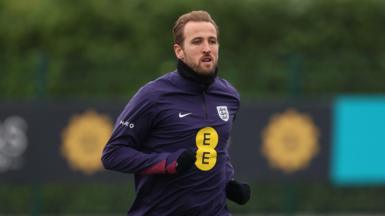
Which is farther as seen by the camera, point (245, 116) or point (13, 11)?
point (13, 11)

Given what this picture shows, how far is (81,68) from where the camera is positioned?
13742 millimetres

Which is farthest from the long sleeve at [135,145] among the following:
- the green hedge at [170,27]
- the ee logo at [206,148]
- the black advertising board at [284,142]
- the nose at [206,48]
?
the green hedge at [170,27]

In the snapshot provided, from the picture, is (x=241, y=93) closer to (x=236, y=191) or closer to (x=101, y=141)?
(x=101, y=141)

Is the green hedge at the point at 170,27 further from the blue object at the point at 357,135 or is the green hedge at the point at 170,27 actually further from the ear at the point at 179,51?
the ear at the point at 179,51

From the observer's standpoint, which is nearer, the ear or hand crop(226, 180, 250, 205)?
the ear

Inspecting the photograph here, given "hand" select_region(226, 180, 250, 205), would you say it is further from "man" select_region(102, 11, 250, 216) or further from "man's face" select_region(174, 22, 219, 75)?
"man's face" select_region(174, 22, 219, 75)

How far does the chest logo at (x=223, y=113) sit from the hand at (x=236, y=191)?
37 centimetres

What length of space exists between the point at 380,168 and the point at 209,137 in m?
7.68

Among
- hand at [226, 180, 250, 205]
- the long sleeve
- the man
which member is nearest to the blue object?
hand at [226, 180, 250, 205]

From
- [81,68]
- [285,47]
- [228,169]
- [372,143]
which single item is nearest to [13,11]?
[81,68]

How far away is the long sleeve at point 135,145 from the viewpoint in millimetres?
5906

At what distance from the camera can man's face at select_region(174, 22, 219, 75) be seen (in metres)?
5.98

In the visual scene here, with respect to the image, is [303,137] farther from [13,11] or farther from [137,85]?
[13,11]

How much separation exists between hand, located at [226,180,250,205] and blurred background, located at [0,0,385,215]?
673 cm
